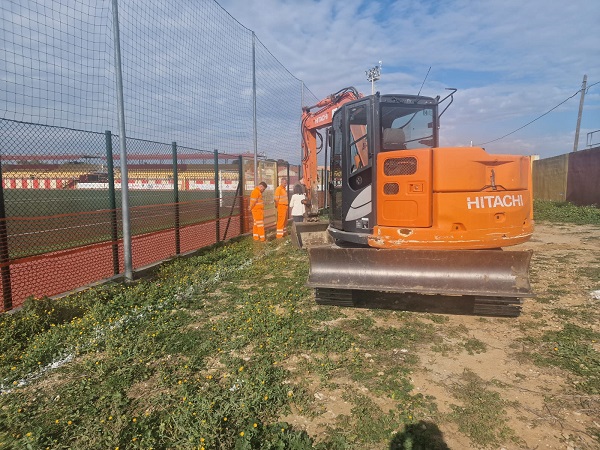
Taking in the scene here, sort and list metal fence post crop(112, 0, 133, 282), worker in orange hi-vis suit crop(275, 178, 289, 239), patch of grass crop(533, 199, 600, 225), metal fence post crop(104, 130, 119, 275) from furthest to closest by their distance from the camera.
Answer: patch of grass crop(533, 199, 600, 225)
worker in orange hi-vis suit crop(275, 178, 289, 239)
metal fence post crop(104, 130, 119, 275)
metal fence post crop(112, 0, 133, 282)

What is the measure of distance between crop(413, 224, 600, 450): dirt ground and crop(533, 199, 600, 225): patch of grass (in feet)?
33.7

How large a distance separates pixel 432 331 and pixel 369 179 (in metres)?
2.12

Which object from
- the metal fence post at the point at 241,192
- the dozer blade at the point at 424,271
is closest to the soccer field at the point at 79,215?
the metal fence post at the point at 241,192

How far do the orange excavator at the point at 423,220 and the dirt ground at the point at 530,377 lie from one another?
456mm

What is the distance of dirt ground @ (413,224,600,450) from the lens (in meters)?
2.62

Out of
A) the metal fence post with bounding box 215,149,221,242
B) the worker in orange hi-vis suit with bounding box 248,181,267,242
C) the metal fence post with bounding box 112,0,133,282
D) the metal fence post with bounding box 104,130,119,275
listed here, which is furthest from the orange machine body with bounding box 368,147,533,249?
the worker in orange hi-vis suit with bounding box 248,181,267,242

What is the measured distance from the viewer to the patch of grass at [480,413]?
102 inches

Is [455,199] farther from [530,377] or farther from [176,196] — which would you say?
[176,196]

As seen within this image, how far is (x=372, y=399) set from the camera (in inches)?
120

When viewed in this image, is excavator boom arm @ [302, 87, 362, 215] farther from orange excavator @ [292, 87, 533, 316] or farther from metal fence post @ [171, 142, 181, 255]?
orange excavator @ [292, 87, 533, 316]

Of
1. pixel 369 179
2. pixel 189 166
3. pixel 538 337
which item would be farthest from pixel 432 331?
pixel 189 166

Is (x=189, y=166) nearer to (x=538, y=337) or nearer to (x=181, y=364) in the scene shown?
(x=181, y=364)

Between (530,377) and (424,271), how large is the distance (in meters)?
1.60

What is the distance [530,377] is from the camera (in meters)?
3.37
